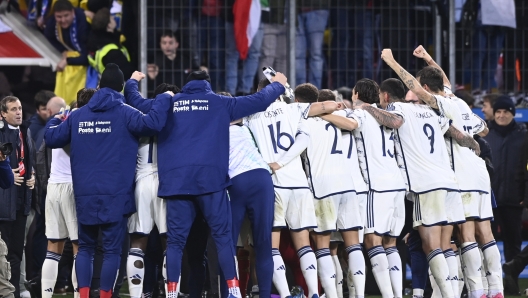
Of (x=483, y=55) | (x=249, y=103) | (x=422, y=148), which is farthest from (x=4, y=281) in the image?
(x=483, y=55)

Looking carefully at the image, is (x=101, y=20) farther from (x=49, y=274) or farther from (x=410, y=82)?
(x=410, y=82)

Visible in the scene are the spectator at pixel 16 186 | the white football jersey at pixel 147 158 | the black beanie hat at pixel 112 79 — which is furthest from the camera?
the spectator at pixel 16 186

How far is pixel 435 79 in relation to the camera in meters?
11.5

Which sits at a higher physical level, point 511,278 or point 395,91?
point 395,91

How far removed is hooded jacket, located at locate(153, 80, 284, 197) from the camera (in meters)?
10.1

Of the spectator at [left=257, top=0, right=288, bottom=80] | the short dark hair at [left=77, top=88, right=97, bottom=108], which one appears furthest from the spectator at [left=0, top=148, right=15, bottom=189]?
the spectator at [left=257, top=0, right=288, bottom=80]

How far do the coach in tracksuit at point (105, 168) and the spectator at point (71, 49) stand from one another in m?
4.85

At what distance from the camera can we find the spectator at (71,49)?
15078 millimetres

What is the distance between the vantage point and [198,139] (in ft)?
33.3

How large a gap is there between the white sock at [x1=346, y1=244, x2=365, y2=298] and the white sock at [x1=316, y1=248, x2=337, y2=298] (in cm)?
19

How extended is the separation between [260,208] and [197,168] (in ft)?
2.26

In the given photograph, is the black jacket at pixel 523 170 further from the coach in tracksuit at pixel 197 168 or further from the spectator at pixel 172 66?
the coach in tracksuit at pixel 197 168

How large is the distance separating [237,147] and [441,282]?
2.40 metres

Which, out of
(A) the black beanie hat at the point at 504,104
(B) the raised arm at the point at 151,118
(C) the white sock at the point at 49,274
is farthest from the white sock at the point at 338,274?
(A) the black beanie hat at the point at 504,104
